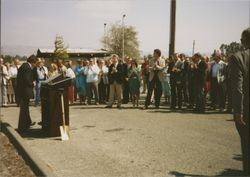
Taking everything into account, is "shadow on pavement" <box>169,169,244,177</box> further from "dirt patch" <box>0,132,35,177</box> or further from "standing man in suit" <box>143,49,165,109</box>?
"standing man in suit" <box>143,49,165,109</box>

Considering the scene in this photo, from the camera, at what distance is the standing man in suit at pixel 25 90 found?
440 inches

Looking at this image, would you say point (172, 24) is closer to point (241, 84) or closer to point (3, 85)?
point (3, 85)

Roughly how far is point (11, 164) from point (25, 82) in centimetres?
363

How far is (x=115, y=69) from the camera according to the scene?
1664cm

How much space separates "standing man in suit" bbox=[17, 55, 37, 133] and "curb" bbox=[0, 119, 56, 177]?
41cm

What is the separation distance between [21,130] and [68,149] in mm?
Result: 2979

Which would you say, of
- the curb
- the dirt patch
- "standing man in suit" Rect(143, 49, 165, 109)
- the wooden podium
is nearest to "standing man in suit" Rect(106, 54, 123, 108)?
"standing man in suit" Rect(143, 49, 165, 109)

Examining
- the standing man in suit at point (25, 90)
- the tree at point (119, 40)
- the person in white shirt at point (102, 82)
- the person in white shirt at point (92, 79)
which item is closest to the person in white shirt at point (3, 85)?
the person in white shirt at point (92, 79)

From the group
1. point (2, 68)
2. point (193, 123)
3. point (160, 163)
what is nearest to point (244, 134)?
point (160, 163)

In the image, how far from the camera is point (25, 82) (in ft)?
36.6

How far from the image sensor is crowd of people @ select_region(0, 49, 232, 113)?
1483 centimetres

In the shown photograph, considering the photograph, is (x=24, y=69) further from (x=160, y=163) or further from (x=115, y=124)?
(x=160, y=163)

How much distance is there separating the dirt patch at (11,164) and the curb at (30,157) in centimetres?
8

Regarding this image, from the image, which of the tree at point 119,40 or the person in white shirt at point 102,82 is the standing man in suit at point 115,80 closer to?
the person in white shirt at point 102,82
